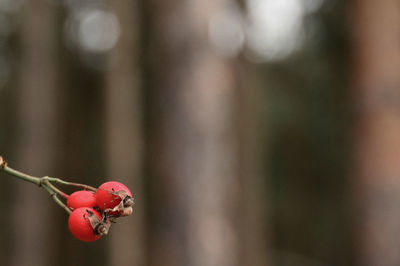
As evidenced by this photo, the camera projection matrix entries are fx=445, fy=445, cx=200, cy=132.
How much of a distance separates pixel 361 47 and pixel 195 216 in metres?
2.24

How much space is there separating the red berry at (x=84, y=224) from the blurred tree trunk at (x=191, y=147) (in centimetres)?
257

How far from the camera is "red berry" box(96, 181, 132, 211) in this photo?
827 millimetres

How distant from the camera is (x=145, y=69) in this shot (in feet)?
12.3

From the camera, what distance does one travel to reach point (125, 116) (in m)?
7.07

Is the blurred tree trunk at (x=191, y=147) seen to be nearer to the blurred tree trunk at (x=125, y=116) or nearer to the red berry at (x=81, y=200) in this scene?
the red berry at (x=81, y=200)

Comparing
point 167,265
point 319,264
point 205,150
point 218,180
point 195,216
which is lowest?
point 319,264

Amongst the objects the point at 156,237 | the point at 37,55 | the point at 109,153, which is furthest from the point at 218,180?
the point at 37,55

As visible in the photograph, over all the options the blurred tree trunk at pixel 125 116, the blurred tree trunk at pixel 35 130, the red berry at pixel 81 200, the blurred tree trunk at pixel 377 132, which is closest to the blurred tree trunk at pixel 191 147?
the blurred tree trunk at pixel 377 132

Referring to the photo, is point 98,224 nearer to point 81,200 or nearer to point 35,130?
point 81,200

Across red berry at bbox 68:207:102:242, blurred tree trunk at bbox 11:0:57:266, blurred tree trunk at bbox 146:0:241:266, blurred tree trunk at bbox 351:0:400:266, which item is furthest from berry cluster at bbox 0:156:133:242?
blurred tree trunk at bbox 11:0:57:266

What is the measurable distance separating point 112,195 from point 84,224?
72 mm

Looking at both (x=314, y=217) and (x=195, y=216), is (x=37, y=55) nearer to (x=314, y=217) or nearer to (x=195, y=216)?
(x=195, y=216)

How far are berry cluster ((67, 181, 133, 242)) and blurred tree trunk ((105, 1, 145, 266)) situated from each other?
19.0ft

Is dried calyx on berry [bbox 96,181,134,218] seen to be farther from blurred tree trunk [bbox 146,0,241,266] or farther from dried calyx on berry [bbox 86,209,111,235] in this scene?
blurred tree trunk [bbox 146,0,241,266]
